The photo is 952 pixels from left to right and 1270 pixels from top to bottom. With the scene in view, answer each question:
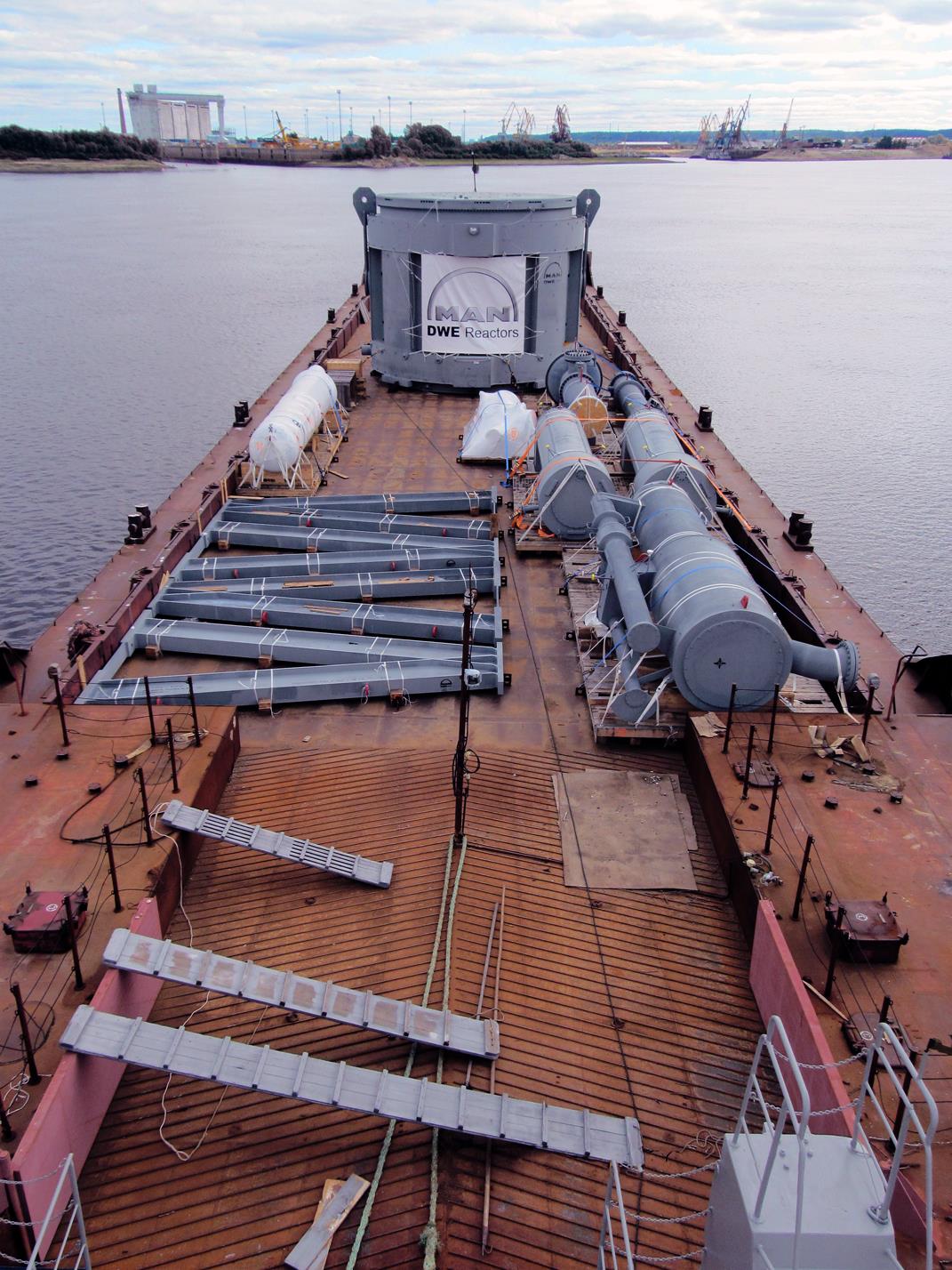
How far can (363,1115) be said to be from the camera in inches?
396

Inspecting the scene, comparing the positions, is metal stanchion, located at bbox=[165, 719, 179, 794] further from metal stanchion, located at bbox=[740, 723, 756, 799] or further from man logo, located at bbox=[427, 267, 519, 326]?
man logo, located at bbox=[427, 267, 519, 326]

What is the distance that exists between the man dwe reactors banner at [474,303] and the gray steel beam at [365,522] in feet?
38.6

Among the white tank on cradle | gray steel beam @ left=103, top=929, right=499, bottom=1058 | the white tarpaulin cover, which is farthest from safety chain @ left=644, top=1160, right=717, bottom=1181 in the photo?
the white tarpaulin cover

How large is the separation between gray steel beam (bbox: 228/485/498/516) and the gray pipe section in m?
1.92

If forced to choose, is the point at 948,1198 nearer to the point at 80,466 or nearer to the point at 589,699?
the point at 589,699

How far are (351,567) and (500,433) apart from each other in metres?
8.10

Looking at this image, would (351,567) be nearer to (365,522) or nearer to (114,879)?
(365,522)

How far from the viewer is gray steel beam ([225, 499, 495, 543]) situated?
925 inches

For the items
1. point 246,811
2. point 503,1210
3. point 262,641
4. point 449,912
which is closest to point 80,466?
point 262,641

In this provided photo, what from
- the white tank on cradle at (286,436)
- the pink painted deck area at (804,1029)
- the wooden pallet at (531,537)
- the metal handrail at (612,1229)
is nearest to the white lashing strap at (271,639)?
the wooden pallet at (531,537)

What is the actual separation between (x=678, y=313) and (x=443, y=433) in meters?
45.1

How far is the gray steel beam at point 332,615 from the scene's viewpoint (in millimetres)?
19031

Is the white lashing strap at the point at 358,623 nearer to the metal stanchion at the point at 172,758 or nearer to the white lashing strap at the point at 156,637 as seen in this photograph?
the white lashing strap at the point at 156,637

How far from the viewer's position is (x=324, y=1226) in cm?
898
